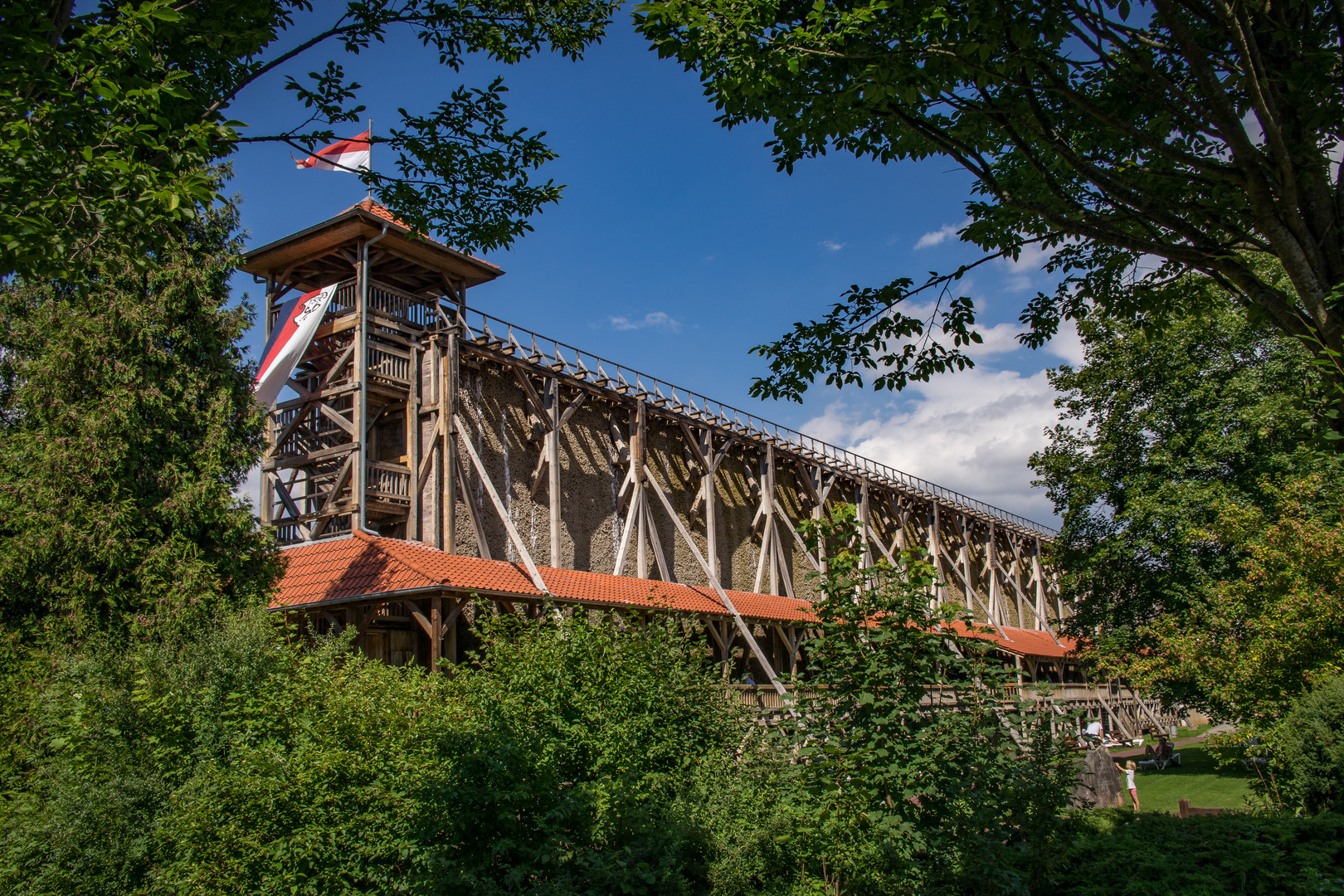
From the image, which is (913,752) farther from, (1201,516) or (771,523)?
(771,523)

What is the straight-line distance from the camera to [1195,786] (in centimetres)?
1839

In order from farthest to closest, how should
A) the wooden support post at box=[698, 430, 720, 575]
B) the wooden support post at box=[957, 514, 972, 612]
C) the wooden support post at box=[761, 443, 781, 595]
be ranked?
the wooden support post at box=[957, 514, 972, 612]
the wooden support post at box=[761, 443, 781, 595]
the wooden support post at box=[698, 430, 720, 575]

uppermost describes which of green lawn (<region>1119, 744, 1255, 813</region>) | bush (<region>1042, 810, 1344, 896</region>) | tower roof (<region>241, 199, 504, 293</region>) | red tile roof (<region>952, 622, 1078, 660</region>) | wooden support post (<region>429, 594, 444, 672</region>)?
tower roof (<region>241, 199, 504, 293</region>)

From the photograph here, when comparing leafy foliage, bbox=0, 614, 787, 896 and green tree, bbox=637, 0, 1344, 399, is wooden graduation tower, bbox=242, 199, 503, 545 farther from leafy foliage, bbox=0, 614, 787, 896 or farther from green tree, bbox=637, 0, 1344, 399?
green tree, bbox=637, 0, 1344, 399

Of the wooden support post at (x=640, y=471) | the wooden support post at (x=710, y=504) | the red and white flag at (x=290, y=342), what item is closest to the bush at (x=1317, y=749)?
the wooden support post at (x=640, y=471)

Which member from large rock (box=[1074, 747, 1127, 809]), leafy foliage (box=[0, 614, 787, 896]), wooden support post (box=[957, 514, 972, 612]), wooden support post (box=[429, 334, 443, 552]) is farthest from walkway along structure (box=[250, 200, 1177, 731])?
wooden support post (box=[957, 514, 972, 612])

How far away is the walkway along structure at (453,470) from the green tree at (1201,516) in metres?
3.05

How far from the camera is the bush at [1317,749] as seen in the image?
838 centimetres

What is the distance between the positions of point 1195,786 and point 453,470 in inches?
654

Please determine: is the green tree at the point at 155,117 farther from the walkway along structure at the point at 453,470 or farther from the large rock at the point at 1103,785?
the large rock at the point at 1103,785

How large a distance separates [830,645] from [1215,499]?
14.7 meters

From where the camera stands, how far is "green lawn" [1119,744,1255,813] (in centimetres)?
1611

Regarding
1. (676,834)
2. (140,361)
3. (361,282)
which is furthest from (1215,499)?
(140,361)

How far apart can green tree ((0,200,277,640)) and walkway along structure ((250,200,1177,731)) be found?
11.9 ft
